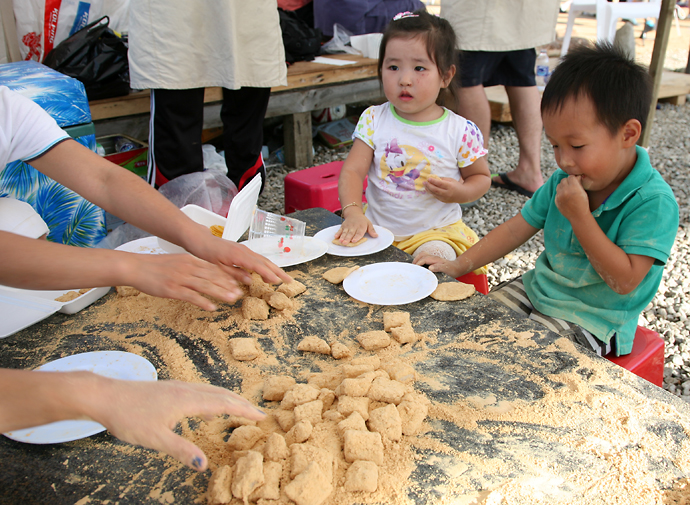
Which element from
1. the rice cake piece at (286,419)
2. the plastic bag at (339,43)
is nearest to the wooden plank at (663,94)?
the plastic bag at (339,43)

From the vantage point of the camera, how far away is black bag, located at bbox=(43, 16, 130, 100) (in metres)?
3.27

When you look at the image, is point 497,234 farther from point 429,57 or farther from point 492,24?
point 492,24

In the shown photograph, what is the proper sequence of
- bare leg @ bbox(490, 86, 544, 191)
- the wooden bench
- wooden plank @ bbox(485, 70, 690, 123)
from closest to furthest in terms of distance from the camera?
bare leg @ bbox(490, 86, 544, 191) → the wooden bench → wooden plank @ bbox(485, 70, 690, 123)

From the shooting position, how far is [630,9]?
6.73 meters

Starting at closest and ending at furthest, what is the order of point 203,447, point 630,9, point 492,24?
point 203,447 < point 492,24 < point 630,9

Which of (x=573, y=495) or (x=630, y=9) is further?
(x=630, y=9)

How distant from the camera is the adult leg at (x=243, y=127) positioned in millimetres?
3395

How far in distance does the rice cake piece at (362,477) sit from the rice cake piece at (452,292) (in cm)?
74

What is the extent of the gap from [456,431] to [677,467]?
0.45 m

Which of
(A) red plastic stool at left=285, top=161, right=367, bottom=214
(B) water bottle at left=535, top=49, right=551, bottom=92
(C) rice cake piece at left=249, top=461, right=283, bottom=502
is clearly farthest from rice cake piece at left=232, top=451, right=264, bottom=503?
(B) water bottle at left=535, top=49, right=551, bottom=92

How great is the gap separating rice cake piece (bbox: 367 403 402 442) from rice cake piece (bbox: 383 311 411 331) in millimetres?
381

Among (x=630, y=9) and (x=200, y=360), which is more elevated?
(x=630, y=9)

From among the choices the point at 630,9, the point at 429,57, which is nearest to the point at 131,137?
the point at 429,57

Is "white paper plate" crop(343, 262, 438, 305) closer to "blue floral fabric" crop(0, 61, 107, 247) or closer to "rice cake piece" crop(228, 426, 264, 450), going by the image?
"rice cake piece" crop(228, 426, 264, 450)
